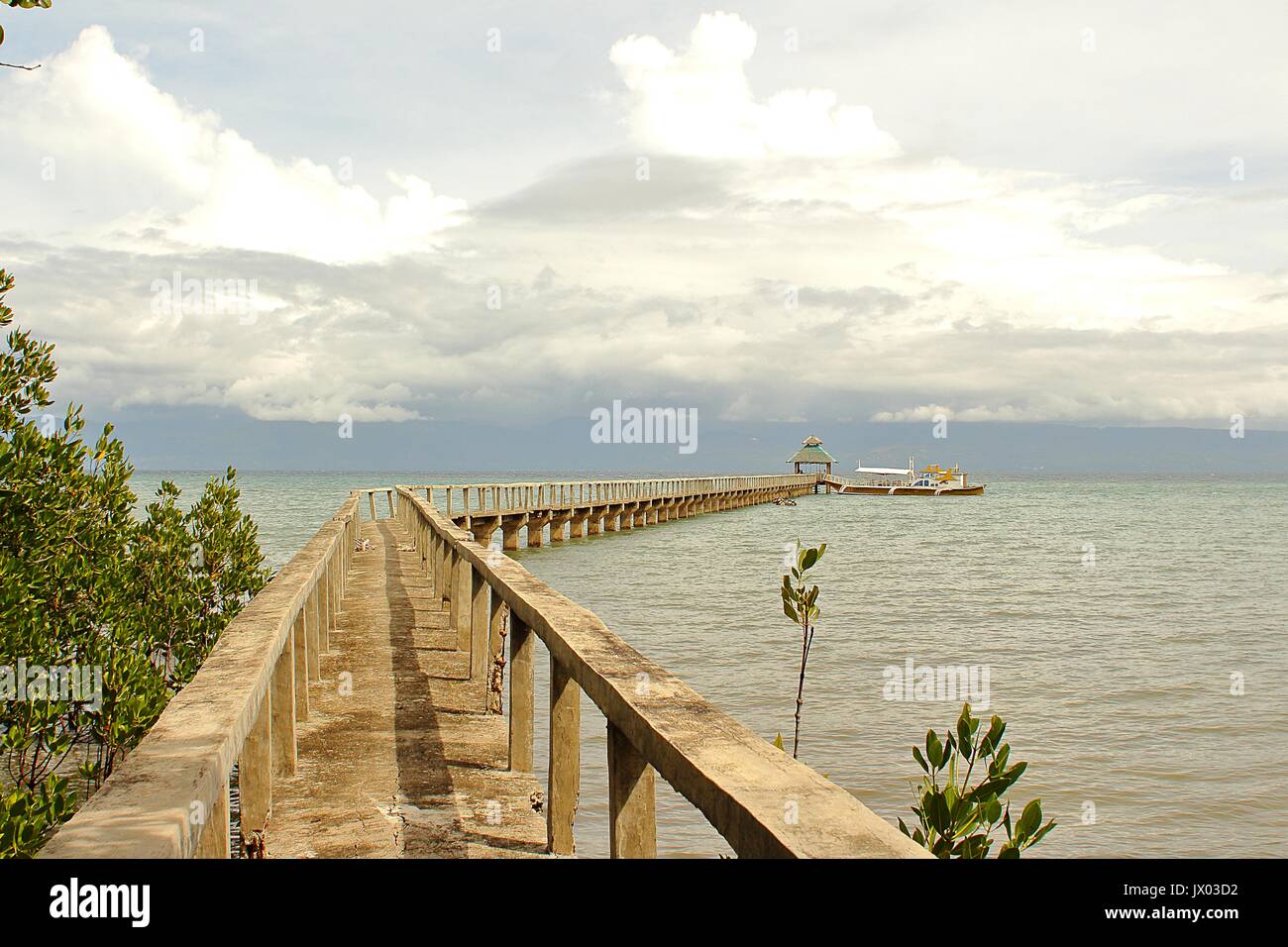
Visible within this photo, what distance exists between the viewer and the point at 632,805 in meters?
2.94

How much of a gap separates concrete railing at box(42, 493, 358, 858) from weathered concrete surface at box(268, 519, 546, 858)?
29 centimetres

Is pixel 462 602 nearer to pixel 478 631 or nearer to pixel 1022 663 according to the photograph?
pixel 478 631

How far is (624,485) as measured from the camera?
172 ft

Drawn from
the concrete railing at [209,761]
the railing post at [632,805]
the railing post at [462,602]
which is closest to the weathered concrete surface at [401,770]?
the railing post at [462,602]

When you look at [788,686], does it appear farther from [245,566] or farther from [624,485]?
[624,485]

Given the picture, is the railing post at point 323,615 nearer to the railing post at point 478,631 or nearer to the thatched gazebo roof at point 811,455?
the railing post at point 478,631

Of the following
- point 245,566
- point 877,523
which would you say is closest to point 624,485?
point 877,523

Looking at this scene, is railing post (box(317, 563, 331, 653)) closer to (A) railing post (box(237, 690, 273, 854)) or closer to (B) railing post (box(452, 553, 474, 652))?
(B) railing post (box(452, 553, 474, 652))

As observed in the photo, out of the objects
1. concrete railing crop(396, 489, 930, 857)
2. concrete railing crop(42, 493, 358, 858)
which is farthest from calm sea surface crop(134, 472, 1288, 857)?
concrete railing crop(42, 493, 358, 858)

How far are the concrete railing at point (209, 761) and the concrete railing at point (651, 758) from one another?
3.12 ft

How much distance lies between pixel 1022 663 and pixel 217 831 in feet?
56.5

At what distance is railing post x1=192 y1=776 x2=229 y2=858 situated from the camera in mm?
2334

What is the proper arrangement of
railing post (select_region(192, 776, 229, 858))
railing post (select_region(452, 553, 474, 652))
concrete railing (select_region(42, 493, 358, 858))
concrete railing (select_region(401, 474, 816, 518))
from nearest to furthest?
concrete railing (select_region(42, 493, 358, 858)) < railing post (select_region(192, 776, 229, 858)) < railing post (select_region(452, 553, 474, 652)) < concrete railing (select_region(401, 474, 816, 518))
